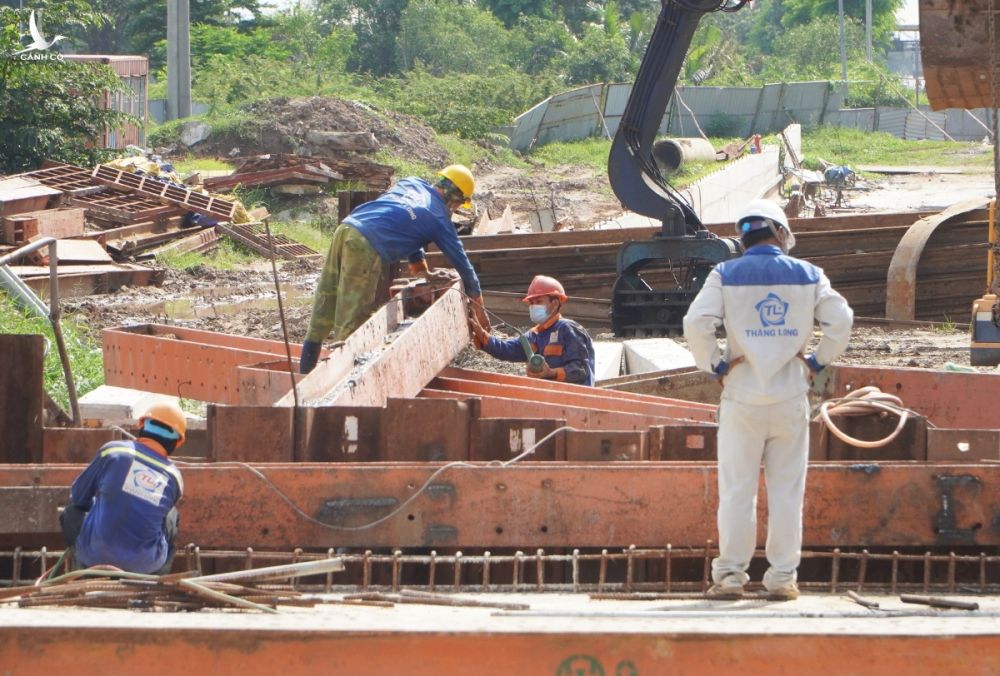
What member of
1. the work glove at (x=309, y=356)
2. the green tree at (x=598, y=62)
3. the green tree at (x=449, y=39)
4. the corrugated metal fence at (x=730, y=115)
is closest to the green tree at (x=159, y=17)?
the green tree at (x=449, y=39)

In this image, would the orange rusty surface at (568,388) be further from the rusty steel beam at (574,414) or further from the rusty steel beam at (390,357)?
the rusty steel beam at (574,414)

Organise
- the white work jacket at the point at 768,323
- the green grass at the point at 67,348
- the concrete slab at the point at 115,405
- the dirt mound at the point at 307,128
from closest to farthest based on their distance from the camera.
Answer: the white work jacket at the point at 768,323
the concrete slab at the point at 115,405
the green grass at the point at 67,348
the dirt mound at the point at 307,128

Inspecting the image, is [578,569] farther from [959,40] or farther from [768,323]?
[959,40]

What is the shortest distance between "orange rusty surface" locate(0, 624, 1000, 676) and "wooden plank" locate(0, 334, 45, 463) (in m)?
2.56

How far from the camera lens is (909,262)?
1523 cm

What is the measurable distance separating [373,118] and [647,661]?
95.6 feet

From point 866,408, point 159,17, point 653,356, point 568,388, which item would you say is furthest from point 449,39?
point 866,408

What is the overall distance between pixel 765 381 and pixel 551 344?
14.3ft

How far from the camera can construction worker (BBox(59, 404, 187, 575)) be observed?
4973mm

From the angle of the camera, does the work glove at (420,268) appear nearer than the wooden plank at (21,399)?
No

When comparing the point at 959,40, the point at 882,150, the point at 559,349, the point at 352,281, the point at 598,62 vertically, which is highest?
the point at 598,62

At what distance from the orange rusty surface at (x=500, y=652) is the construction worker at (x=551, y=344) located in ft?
17.4

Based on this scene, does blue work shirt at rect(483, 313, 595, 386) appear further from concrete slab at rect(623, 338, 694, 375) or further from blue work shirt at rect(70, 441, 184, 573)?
blue work shirt at rect(70, 441, 184, 573)

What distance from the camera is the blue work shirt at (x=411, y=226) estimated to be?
29.3 feet
